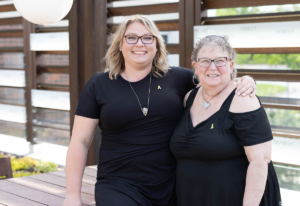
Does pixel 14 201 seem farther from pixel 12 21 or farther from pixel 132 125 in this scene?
pixel 12 21

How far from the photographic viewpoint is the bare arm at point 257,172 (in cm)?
173

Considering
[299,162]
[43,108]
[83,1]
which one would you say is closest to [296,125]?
[299,162]

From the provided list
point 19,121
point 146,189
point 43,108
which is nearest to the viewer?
point 146,189

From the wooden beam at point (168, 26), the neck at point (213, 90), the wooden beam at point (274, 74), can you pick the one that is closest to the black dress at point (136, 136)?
the neck at point (213, 90)

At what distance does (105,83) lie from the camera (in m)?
2.11

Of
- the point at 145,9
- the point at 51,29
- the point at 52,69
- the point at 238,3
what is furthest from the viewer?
the point at 52,69

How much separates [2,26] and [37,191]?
3.78m

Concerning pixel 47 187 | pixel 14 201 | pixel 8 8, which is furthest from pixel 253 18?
pixel 8 8

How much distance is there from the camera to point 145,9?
3.61 meters

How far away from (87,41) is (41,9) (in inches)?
43.4

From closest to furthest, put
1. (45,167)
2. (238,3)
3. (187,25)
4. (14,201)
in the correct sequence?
(14,201), (238,3), (187,25), (45,167)

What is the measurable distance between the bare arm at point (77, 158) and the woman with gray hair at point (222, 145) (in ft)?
1.77

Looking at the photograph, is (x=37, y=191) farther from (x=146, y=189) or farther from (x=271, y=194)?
(x=271, y=194)

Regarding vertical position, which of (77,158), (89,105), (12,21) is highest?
(12,21)
